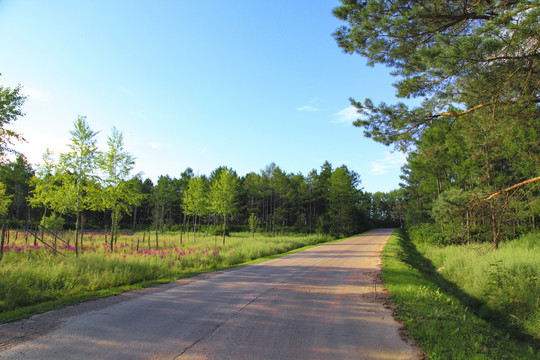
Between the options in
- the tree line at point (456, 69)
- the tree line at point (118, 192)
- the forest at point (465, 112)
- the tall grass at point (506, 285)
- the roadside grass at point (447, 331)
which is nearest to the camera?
the roadside grass at point (447, 331)

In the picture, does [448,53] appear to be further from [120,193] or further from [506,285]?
[120,193]

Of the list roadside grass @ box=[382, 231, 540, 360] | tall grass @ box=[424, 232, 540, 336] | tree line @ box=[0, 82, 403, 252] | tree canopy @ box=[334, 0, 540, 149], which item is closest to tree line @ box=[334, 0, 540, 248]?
tree canopy @ box=[334, 0, 540, 149]

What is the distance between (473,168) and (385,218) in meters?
77.5

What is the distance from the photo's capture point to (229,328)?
4.67 metres

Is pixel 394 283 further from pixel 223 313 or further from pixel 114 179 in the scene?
pixel 114 179

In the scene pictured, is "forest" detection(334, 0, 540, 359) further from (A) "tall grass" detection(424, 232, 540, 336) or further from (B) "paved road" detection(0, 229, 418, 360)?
(B) "paved road" detection(0, 229, 418, 360)

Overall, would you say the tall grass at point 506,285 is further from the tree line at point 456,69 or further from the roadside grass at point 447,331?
the tree line at point 456,69

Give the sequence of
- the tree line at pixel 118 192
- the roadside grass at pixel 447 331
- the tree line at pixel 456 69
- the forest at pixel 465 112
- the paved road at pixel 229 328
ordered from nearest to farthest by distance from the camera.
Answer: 1. the paved road at pixel 229 328
2. the roadside grass at pixel 447 331
3. the forest at pixel 465 112
4. the tree line at pixel 456 69
5. the tree line at pixel 118 192

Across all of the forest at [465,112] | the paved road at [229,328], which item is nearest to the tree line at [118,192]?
the paved road at [229,328]

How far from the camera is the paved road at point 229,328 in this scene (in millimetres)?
3787

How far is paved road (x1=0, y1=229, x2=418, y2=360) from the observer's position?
379 cm

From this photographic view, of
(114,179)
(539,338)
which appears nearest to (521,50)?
(539,338)

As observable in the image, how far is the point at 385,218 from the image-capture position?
317 ft

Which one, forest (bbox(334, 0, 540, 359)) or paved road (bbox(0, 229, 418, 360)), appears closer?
paved road (bbox(0, 229, 418, 360))
